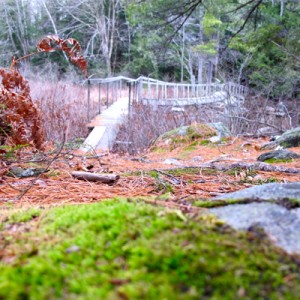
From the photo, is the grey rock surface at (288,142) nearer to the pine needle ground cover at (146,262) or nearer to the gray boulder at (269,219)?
the gray boulder at (269,219)

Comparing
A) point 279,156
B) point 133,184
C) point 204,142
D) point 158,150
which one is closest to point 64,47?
point 133,184

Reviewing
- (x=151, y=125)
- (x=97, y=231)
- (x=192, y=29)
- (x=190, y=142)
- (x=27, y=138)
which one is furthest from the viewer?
(x=192, y=29)

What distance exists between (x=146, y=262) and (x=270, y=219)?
419mm

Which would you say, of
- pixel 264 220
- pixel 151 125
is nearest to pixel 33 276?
pixel 264 220

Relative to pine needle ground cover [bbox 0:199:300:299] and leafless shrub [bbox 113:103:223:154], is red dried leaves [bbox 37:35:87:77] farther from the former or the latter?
leafless shrub [bbox 113:103:223:154]

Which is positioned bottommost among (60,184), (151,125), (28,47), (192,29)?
(151,125)

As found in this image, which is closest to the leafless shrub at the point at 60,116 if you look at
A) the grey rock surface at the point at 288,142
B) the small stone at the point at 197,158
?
Result: the small stone at the point at 197,158

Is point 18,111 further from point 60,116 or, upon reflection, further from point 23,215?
point 60,116

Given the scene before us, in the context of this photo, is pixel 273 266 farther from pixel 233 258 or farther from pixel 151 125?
pixel 151 125

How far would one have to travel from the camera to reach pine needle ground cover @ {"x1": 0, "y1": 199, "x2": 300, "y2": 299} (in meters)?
0.69

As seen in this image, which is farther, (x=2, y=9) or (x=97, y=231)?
(x=2, y=9)

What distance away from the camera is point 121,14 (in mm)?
30172

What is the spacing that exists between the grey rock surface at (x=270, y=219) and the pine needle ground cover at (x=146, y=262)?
0.16ft

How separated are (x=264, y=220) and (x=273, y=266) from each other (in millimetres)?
208
